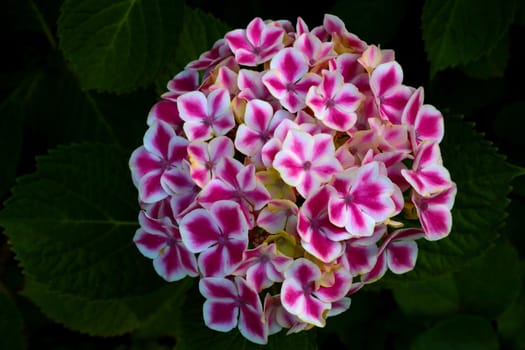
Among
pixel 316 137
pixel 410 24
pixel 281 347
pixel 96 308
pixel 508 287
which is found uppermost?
pixel 316 137

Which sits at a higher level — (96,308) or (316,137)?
(316,137)

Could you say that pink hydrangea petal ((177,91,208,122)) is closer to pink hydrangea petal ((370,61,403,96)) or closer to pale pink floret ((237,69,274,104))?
pale pink floret ((237,69,274,104))

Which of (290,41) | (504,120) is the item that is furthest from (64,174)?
(504,120)

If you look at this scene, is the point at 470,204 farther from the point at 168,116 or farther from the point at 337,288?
the point at 168,116

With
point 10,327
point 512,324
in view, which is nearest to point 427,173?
point 512,324

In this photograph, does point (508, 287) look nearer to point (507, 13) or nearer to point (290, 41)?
point (507, 13)

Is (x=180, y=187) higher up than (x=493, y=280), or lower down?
higher up

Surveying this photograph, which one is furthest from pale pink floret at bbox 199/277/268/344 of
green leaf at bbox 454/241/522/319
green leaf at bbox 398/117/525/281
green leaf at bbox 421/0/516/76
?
green leaf at bbox 454/241/522/319

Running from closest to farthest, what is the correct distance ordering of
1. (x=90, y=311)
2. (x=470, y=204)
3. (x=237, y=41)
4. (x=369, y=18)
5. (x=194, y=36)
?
(x=237, y=41) → (x=470, y=204) → (x=194, y=36) → (x=369, y=18) → (x=90, y=311)
